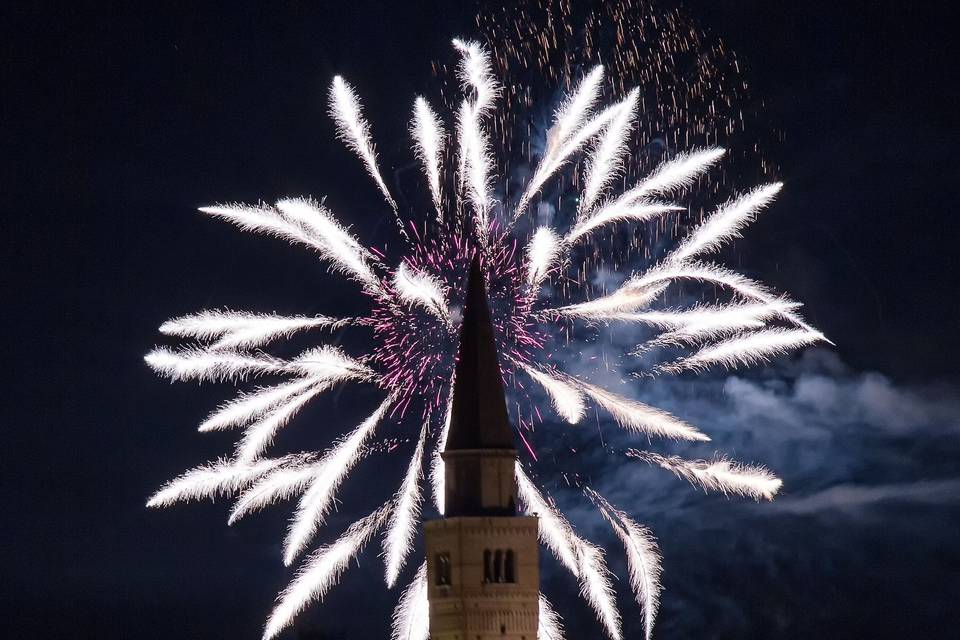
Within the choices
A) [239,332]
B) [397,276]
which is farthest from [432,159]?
[239,332]

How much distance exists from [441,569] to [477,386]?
7.88m

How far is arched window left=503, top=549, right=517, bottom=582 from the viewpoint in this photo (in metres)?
83.9

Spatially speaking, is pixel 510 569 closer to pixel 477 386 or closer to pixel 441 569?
pixel 441 569

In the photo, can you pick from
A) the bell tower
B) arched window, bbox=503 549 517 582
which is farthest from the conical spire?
arched window, bbox=503 549 517 582

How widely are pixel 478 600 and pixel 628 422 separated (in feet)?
42.0

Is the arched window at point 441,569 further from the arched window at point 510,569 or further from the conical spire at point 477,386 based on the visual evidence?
the conical spire at point 477,386

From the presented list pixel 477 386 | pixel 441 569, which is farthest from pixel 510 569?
pixel 477 386

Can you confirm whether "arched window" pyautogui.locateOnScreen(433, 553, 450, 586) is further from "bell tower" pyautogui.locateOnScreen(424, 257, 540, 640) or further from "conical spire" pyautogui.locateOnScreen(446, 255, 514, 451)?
"conical spire" pyautogui.locateOnScreen(446, 255, 514, 451)

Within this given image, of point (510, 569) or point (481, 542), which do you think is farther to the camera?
point (510, 569)

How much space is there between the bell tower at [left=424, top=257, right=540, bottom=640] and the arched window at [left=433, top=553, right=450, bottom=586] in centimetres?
4

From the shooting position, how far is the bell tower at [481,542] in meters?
83.6

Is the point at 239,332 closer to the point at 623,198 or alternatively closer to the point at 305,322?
the point at 305,322

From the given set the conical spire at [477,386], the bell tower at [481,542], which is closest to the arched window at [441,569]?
the bell tower at [481,542]

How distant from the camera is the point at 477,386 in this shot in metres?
85.5
